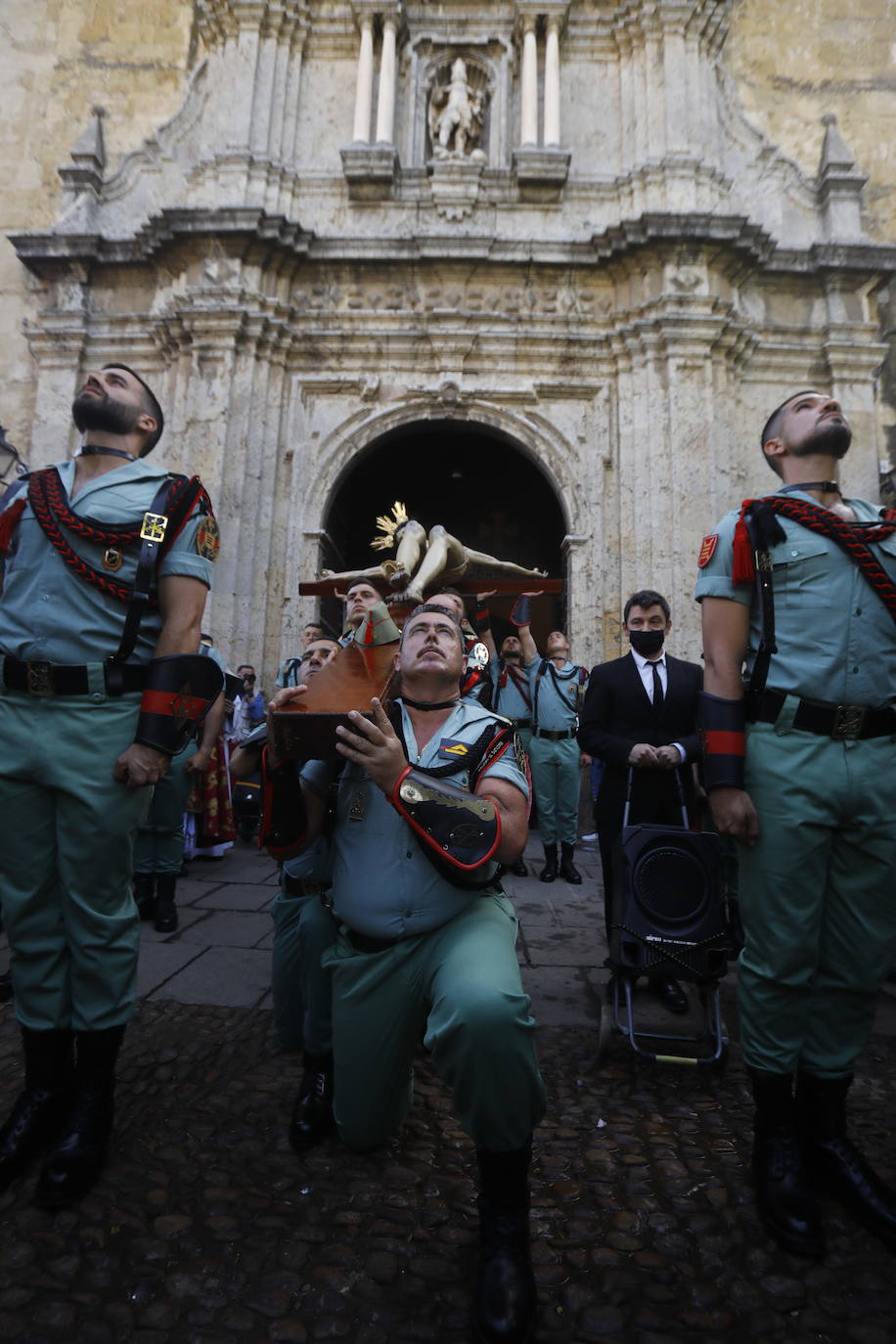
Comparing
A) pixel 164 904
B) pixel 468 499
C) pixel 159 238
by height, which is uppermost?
pixel 159 238

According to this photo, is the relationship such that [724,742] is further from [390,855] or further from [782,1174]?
[782,1174]

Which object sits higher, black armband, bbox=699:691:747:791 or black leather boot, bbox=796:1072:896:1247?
black armband, bbox=699:691:747:791

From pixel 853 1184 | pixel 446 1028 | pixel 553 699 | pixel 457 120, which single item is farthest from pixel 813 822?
pixel 457 120

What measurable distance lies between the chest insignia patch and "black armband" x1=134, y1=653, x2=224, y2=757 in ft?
2.38

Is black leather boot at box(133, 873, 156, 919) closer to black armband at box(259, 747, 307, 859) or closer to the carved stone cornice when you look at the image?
black armband at box(259, 747, 307, 859)

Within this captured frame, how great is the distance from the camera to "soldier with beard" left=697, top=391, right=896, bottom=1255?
1.94m

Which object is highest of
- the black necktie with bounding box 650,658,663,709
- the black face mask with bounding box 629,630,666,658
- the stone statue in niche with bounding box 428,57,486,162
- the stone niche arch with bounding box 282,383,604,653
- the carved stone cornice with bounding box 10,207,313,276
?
the stone statue in niche with bounding box 428,57,486,162

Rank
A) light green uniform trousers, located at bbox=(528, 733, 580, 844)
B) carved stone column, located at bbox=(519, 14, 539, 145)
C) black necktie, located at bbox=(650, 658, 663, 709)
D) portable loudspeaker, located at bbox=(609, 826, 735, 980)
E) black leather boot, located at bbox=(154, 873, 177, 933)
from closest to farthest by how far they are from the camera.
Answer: portable loudspeaker, located at bbox=(609, 826, 735, 980), black necktie, located at bbox=(650, 658, 663, 709), black leather boot, located at bbox=(154, 873, 177, 933), light green uniform trousers, located at bbox=(528, 733, 580, 844), carved stone column, located at bbox=(519, 14, 539, 145)

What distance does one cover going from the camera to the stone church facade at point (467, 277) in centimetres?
862

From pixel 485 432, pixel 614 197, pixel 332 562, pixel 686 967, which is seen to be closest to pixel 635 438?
pixel 485 432

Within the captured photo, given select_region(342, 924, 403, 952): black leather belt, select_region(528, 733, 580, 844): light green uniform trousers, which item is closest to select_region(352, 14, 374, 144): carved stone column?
select_region(528, 733, 580, 844): light green uniform trousers

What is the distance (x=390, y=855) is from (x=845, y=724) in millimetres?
1274

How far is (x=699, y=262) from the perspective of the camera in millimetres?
8609

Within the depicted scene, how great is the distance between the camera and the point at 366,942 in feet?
6.57
